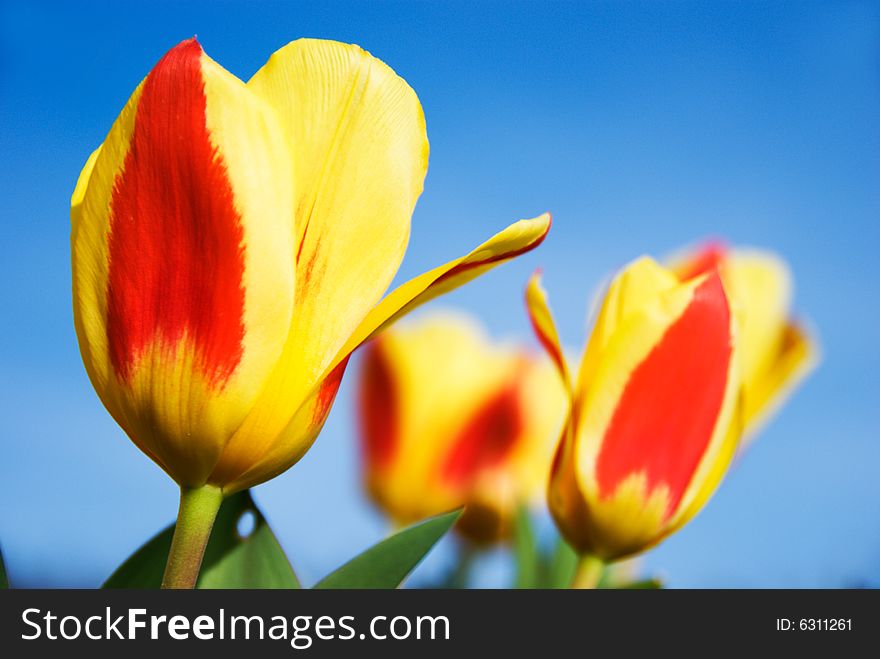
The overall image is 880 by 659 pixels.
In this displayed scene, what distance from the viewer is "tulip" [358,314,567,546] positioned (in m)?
0.70

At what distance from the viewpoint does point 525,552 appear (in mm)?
565

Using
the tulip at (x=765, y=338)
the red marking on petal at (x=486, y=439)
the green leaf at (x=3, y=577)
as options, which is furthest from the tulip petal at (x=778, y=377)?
the green leaf at (x=3, y=577)

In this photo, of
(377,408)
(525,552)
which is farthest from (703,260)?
(377,408)

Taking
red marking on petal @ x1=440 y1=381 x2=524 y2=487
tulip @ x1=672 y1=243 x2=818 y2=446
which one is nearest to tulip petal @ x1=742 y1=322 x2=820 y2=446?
tulip @ x1=672 y1=243 x2=818 y2=446

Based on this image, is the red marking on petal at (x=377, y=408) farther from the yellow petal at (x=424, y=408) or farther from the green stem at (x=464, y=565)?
the green stem at (x=464, y=565)

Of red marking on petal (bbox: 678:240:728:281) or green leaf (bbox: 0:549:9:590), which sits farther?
red marking on petal (bbox: 678:240:728:281)

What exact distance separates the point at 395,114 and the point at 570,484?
18cm

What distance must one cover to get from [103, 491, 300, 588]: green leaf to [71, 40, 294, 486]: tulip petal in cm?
9

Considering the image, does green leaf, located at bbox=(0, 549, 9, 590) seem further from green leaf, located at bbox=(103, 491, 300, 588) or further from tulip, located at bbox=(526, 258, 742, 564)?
tulip, located at bbox=(526, 258, 742, 564)

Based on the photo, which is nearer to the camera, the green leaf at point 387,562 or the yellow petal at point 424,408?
the green leaf at point 387,562

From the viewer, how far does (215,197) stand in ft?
0.78

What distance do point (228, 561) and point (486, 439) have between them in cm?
41

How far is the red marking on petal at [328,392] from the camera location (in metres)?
0.25

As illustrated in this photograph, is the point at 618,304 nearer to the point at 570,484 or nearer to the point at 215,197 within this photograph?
the point at 570,484
